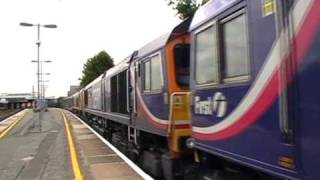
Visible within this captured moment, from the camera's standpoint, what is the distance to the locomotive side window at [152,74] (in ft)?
38.9

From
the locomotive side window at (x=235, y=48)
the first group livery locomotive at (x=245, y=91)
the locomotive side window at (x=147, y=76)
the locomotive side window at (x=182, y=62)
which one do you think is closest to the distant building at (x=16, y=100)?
the locomotive side window at (x=147, y=76)

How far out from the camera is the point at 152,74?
12.5 meters

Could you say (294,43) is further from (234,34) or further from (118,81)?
(118,81)

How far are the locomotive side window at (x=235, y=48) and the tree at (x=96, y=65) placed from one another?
96.4 meters

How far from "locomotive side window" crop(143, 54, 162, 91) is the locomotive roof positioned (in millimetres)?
3456

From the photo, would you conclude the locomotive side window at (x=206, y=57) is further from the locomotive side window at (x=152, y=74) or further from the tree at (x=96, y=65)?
the tree at (x=96, y=65)

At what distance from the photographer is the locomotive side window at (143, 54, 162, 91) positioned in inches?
467

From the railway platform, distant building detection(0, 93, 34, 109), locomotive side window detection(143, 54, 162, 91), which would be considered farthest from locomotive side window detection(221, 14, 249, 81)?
distant building detection(0, 93, 34, 109)

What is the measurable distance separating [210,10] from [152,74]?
202 inches

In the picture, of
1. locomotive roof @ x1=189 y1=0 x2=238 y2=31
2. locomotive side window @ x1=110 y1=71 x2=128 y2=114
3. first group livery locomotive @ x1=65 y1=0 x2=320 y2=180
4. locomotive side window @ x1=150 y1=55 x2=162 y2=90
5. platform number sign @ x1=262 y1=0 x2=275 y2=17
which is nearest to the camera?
first group livery locomotive @ x1=65 y1=0 x2=320 y2=180

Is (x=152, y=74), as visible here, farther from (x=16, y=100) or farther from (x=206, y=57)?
(x=16, y=100)

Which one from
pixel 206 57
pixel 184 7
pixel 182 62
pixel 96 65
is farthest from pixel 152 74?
pixel 96 65

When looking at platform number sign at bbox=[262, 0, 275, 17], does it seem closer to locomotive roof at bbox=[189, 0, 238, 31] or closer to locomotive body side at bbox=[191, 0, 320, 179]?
locomotive body side at bbox=[191, 0, 320, 179]

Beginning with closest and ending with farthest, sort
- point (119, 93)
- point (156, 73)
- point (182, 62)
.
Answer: point (182, 62) → point (156, 73) → point (119, 93)
